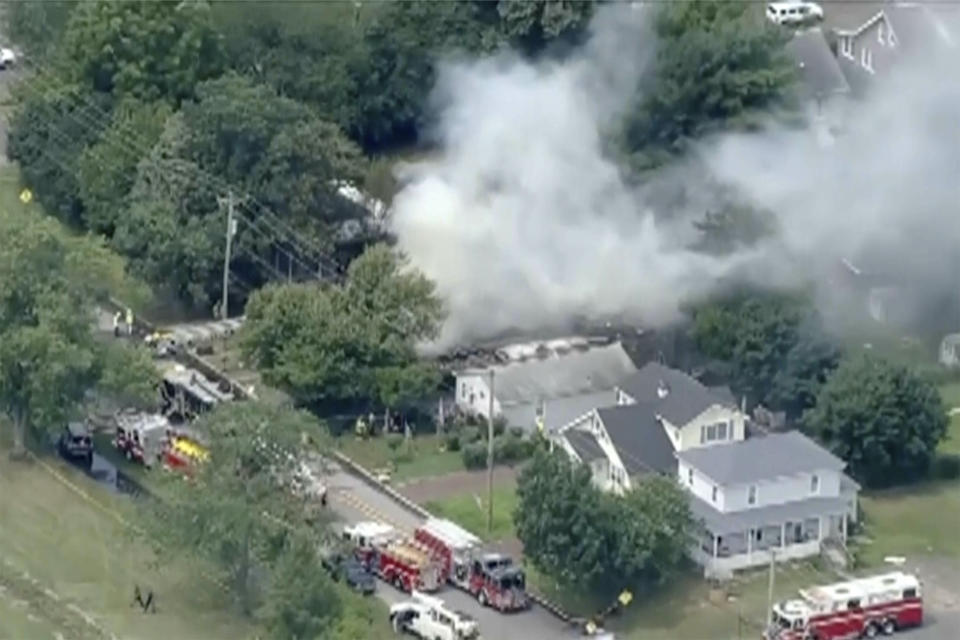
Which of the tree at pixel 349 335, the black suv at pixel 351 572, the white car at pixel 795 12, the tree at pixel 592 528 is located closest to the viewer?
the tree at pixel 592 528

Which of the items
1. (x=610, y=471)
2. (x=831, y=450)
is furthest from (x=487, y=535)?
(x=831, y=450)

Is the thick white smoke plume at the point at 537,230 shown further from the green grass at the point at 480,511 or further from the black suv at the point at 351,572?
the black suv at the point at 351,572

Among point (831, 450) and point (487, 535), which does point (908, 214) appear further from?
point (487, 535)

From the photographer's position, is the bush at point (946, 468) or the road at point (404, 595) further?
the bush at point (946, 468)

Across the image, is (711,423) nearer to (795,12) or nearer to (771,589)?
(771,589)

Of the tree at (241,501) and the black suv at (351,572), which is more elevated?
the tree at (241,501)

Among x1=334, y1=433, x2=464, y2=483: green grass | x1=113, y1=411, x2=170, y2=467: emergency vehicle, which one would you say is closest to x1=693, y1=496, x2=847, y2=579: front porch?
x1=334, y1=433, x2=464, y2=483: green grass

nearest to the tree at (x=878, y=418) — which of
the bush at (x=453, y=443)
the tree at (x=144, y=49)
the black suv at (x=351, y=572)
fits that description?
the bush at (x=453, y=443)
